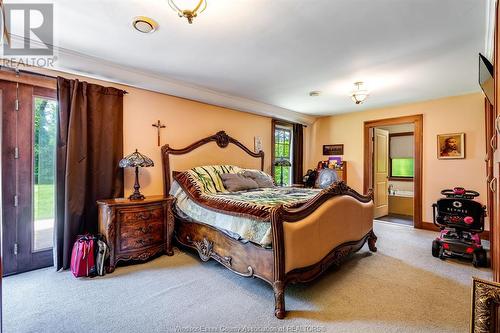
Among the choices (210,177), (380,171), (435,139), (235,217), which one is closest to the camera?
(235,217)

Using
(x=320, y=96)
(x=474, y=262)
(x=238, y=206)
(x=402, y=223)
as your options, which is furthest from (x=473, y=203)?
(x=238, y=206)

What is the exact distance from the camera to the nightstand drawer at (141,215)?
2.78m

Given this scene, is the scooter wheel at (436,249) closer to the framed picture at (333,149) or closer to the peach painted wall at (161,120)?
the framed picture at (333,149)

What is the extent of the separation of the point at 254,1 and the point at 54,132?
8.61 feet

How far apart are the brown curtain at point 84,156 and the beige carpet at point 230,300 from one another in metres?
0.55

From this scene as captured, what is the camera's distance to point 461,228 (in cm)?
307

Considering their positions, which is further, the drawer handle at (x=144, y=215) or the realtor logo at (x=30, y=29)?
the drawer handle at (x=144, y=215)

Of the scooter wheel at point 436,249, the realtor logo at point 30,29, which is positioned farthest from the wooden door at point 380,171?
the realtor logo at point 30,29

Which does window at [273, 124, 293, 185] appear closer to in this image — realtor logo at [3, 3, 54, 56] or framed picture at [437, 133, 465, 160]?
framed picture at [437, 133, 465, 160]

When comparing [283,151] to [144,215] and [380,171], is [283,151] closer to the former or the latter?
[380,171]

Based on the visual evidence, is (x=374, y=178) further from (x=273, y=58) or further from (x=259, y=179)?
(x=273, y=58)

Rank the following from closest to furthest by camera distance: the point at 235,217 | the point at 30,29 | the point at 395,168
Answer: the point at 30,29 → the point at 235,217 → the point at 395,168

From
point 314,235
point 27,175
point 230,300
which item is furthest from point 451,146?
point 27,175

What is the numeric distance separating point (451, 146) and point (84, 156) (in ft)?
18.5
